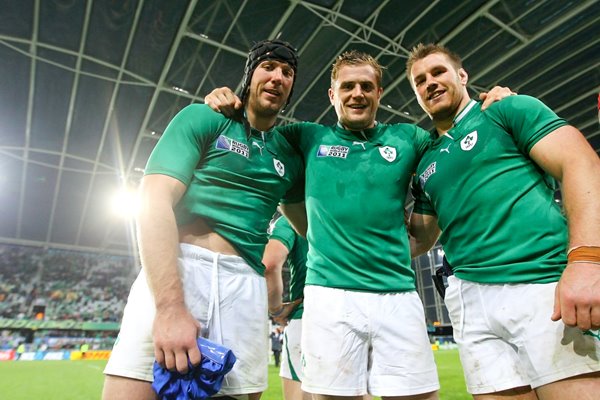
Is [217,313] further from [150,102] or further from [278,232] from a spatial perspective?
[150,102]

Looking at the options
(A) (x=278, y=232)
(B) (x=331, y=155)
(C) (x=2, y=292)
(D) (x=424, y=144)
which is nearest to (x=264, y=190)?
(B) (x=331, y=155)

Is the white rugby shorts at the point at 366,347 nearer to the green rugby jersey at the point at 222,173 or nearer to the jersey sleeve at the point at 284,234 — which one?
the green rugby jersey at the point at 222,173

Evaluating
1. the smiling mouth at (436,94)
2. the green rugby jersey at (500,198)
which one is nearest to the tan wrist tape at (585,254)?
the green rugby jersey at (500,198)

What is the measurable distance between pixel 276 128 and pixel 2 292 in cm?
3052

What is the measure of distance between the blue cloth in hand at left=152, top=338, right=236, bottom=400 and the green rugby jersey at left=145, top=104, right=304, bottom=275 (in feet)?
1.79

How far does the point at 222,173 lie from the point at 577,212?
58.3 inches

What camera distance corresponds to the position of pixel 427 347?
2.01 metres

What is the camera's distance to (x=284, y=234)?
375cm

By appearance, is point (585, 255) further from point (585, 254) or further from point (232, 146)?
point (232, 146)

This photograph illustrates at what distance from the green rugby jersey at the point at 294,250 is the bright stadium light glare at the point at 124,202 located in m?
15.5

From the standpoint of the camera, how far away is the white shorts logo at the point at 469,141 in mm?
2051

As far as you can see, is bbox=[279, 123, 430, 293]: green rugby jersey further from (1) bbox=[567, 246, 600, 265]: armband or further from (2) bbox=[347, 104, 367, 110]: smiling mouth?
(1) bbox=[567, 246, 600, 265]: armband

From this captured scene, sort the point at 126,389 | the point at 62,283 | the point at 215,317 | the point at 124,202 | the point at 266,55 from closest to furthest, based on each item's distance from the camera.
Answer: the point at 126,389 → the point at 215,317 → the point at 266,55 → the point at 124,202 → the point at 62,283

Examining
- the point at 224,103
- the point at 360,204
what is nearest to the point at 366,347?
the point at 360,204
